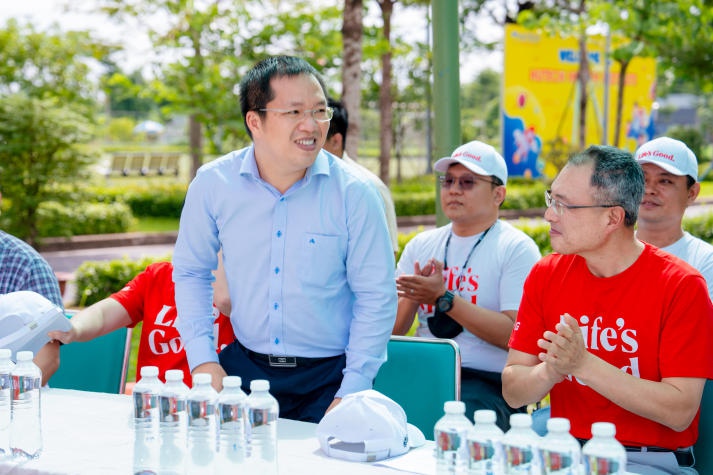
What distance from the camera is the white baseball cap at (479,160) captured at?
12.5ft

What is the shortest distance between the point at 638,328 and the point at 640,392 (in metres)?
0.21

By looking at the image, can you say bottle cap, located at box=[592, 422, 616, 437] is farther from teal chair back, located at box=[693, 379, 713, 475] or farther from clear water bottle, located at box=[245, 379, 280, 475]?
teal chair back, located at box=[693, 379, 713, 475]

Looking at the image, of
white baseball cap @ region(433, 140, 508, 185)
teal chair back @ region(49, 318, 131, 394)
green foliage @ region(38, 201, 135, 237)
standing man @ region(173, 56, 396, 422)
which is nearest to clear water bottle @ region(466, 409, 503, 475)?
standing man @ region(173, 56, 396, 422)

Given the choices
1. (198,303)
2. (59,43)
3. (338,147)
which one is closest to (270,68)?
(198,303)

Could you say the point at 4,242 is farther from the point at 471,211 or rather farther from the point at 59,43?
the point at 59,43

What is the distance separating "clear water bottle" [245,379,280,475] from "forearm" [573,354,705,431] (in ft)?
2.98

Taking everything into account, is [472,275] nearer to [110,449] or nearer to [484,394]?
[484,394]

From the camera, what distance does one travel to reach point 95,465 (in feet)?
7.26

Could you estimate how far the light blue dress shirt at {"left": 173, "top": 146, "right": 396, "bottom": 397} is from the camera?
2.85m

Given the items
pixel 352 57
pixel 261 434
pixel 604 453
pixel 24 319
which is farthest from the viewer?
pixel 352 57

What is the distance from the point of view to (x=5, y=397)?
7.95ft

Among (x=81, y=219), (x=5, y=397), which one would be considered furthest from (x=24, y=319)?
(x=81, y=219)

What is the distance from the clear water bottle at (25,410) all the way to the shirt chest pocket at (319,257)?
888mm

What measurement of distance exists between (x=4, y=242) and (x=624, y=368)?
2199mm
